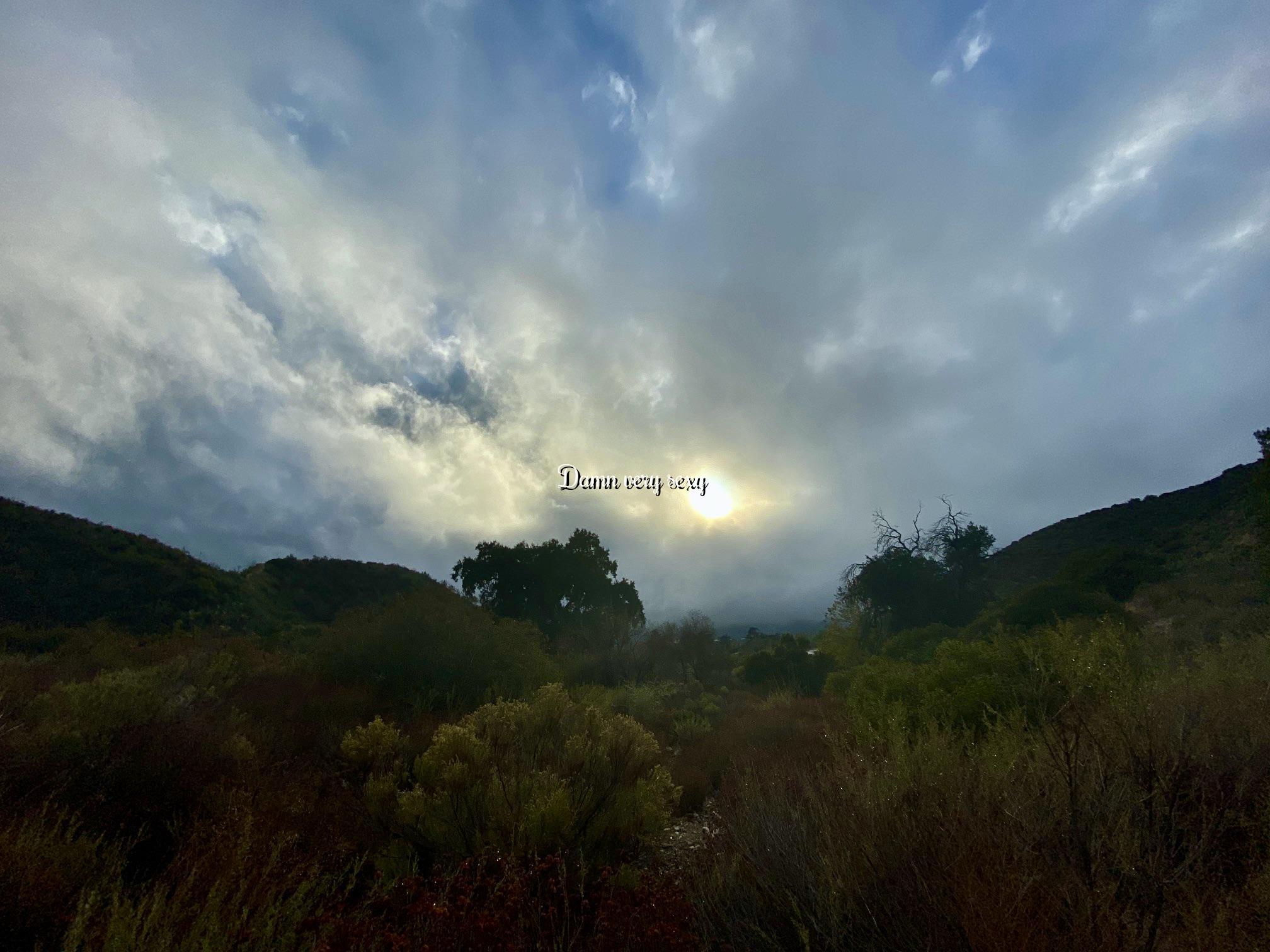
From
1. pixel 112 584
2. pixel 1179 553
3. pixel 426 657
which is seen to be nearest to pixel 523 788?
pixel 426 657

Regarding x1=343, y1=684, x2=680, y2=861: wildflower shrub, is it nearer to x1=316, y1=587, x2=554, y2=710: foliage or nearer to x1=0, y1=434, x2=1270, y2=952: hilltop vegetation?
x1=0, y1=434, x2=1270, y2=952: hilltop vegetation

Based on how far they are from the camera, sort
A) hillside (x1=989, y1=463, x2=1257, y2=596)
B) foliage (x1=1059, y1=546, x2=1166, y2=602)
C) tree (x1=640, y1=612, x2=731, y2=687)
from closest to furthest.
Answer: foliage (x1=1059, y1=546, x2=1166, y2=602)
hillside (x1=989, y1=463, x2=1257, y2=596)
tree (x1=640, y1=612, x2=731, y2=687)

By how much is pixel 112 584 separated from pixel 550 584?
81.7 ft

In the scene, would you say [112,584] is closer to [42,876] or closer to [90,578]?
[90,578]

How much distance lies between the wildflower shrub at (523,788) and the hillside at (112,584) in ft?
56.5

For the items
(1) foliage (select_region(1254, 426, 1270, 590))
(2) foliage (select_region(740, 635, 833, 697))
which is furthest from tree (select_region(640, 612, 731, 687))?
(1) foliage (select_region(1254, 426, 1270, 590))

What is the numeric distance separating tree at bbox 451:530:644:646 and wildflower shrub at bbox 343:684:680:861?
107 ft

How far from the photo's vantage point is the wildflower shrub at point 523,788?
5.09 m

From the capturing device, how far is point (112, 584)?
2698cm

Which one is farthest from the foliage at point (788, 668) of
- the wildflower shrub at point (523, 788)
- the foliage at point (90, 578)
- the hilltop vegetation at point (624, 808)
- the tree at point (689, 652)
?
the foliage at point (90, 578)

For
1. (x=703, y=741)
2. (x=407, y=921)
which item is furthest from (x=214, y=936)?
(x=703, y=741)

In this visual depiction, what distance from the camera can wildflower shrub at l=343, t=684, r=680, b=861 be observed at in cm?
509

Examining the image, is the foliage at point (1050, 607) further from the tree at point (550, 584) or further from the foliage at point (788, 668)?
the tree at point (550, 584)

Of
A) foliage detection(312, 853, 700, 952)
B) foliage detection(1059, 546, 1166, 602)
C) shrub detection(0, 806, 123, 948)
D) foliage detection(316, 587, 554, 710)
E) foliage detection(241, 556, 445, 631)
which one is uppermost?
foliage detection(241, 556, 445, 631)
